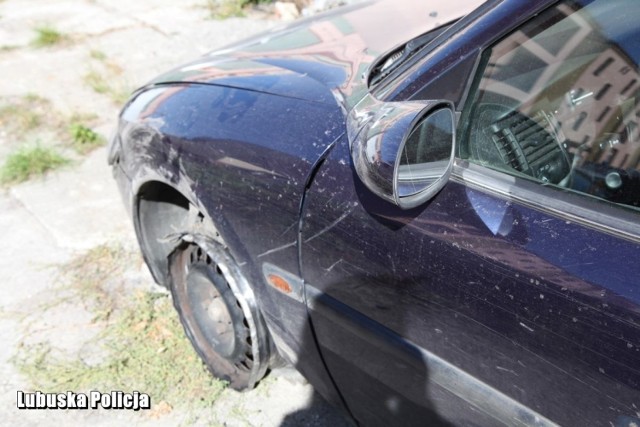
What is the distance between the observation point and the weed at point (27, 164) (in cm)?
400

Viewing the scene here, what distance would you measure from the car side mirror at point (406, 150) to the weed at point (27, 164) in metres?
3.00

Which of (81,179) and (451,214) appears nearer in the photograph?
(451,214)

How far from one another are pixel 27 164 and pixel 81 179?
1.18 feet

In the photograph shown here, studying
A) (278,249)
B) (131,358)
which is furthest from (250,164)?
(131,358)

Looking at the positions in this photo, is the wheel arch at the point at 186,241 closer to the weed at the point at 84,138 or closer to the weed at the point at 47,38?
the weed at the point at 84,138

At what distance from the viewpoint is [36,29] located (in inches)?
232

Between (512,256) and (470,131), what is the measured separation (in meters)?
0.36

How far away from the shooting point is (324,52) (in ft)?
7.97

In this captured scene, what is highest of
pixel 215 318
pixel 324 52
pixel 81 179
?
pixel 324 52

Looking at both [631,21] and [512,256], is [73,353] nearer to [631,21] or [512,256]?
[512,256]

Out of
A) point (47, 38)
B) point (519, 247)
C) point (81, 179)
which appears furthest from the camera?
point (47, 38)

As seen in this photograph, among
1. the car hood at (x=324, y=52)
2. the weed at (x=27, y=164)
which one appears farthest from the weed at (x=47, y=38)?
the car hood at (x=324, y=52)

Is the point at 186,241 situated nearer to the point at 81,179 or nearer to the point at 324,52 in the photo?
the point at 324,52

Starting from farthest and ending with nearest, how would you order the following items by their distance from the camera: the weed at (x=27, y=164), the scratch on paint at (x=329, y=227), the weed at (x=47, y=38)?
the weed at (x=47, y=38) < the weed at (x=27, y=164) < the scratch on paint at (x=329, y=227)
